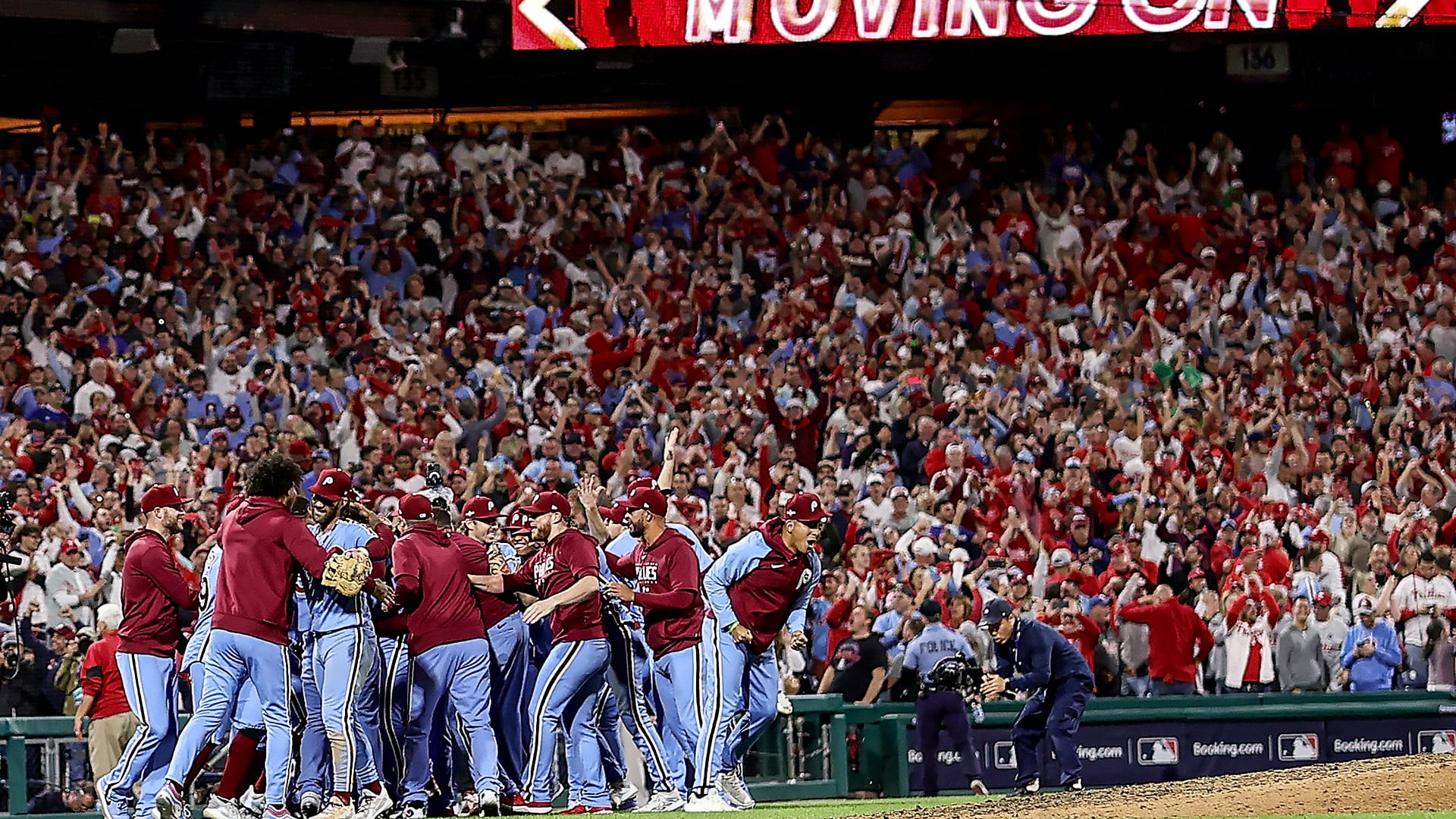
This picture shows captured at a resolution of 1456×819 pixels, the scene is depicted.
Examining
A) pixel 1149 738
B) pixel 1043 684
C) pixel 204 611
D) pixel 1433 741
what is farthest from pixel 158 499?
pixel 1433 741

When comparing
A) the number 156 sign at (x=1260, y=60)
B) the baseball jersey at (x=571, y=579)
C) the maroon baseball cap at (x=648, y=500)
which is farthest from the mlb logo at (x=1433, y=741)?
the number 156 sign at (x=1260, y=60)

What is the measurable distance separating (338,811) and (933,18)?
12.5 m

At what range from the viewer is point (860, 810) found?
11.0m

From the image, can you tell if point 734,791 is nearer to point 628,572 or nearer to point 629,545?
point 628,572

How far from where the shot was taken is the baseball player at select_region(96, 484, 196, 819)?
10258 millimetres

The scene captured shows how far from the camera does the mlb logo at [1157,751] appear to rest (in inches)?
536

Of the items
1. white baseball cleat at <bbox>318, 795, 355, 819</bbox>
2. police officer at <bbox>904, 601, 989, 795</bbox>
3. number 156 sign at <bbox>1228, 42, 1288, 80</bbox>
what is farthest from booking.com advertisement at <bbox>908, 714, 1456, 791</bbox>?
number 156 sign at <bbox>1228, 42, 1288, 80</bbox>

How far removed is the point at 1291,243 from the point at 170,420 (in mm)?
11557

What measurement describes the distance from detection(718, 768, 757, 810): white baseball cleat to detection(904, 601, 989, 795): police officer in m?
1.97

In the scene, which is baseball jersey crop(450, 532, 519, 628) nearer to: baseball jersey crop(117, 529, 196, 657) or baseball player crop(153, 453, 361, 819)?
baseball player crop(153, 453, 361, 819)

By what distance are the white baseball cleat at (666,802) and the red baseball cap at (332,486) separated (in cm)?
239

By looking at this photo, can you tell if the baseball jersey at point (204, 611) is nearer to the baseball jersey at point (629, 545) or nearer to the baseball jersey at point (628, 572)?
the baseball jersey at point (628, 572)

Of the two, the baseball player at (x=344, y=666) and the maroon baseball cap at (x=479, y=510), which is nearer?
the baseball player at (x=344, y=666)

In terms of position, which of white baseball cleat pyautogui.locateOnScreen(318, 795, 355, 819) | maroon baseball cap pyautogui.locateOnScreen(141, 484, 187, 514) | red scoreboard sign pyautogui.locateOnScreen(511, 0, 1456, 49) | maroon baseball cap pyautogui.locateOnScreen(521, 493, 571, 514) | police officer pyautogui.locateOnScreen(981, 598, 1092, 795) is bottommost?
white baseball cleat pyautogui.locateOnScreen(318, 795, 355, 819)
